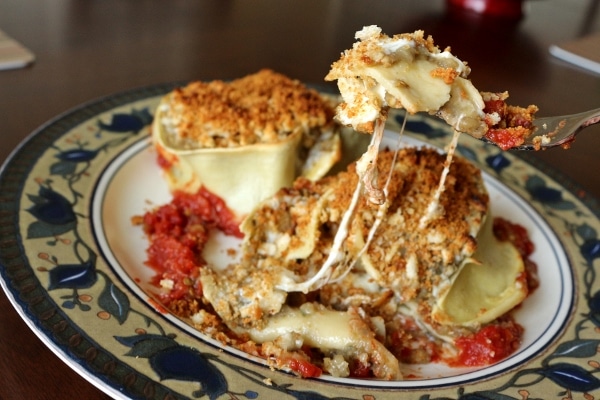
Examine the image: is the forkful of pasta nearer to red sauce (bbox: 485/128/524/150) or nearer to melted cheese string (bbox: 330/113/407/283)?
red sauce (bbox: 485/128/524/150)

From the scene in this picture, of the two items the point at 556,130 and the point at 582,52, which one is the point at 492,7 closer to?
the point at 582,52

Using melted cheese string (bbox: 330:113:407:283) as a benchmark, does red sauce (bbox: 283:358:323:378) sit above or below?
below

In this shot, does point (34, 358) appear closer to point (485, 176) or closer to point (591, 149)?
point (485, 176)

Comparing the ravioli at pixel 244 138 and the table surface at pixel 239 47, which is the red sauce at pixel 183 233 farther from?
the table surface at pixel 239 47

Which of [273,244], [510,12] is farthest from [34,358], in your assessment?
[510,12]

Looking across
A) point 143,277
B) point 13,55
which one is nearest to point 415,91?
point 143,277

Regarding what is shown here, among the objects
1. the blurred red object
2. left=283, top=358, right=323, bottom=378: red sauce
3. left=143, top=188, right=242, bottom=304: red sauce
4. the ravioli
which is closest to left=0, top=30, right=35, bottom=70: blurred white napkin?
the ravioli
